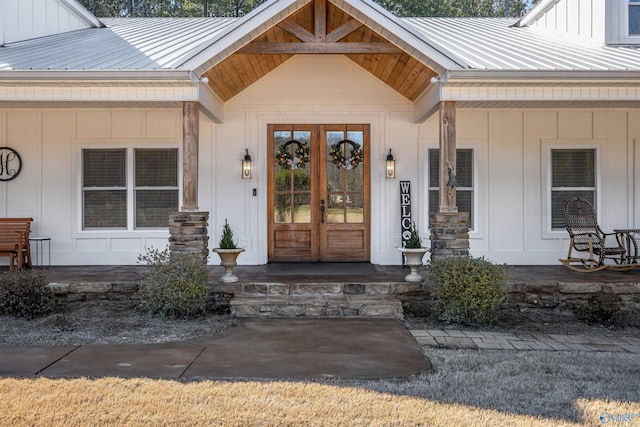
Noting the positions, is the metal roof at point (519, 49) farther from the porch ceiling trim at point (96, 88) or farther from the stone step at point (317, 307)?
the porch ceiling trim at point (96, 88)

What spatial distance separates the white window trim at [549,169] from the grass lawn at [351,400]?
15.6ft

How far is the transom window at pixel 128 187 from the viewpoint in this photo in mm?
8859

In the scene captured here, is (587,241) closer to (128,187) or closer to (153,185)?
(153,185)

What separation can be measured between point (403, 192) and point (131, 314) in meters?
4.59

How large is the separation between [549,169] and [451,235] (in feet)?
10.2

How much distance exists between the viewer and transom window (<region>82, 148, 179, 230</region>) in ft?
29.1

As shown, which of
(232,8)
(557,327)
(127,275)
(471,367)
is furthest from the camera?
(232,8)

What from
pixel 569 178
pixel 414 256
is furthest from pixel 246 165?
pixel 569 178

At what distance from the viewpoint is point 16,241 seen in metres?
8.16

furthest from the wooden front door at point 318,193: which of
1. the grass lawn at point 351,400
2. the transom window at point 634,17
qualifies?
the transom window at point 634,17

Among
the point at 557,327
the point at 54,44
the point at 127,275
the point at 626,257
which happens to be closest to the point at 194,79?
the point at 127,275

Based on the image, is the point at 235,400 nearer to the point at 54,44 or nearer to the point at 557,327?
the point at 557,327

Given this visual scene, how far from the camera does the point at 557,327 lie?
20.2 feet

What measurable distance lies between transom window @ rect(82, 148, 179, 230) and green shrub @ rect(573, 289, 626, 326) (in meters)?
6.26
